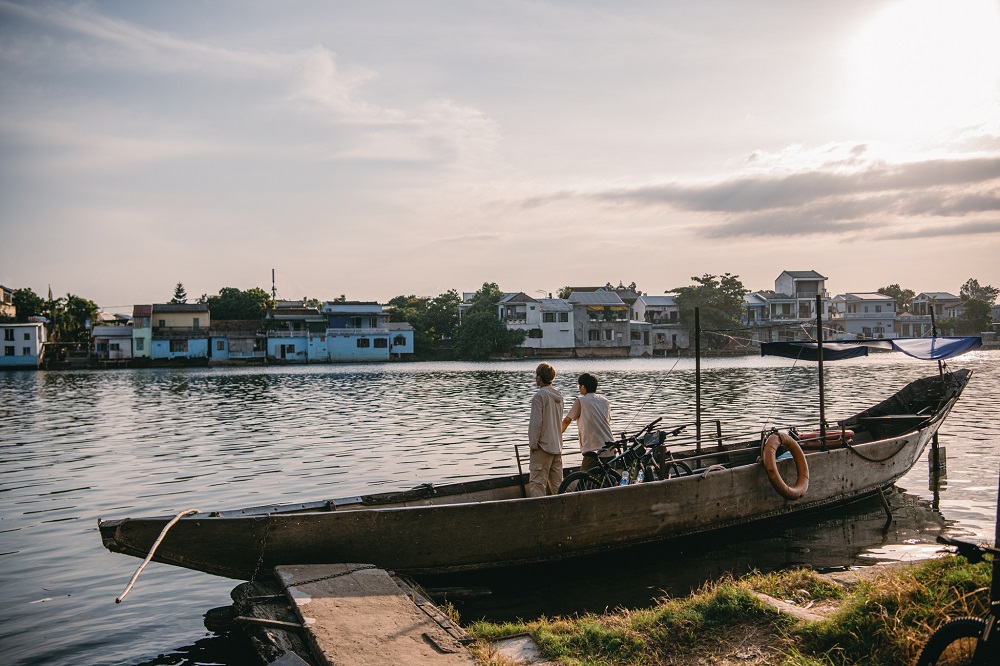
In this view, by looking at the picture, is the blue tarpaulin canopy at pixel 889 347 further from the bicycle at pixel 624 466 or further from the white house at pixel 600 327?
the white house at pixel 600 327

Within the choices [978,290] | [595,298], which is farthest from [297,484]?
[978,290]

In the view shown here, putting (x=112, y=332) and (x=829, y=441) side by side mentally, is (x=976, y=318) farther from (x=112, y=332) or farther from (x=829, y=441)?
(x=112, y=332)

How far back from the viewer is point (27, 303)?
79375 millimetres

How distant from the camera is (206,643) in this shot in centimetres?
746

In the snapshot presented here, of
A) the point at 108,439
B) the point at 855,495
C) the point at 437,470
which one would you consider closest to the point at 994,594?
the point at 855,495

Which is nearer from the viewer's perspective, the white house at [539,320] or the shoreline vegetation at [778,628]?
the shoreline vegetation at [778,628]

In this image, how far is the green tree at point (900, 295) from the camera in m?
108

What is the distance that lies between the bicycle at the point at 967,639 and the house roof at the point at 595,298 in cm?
7725

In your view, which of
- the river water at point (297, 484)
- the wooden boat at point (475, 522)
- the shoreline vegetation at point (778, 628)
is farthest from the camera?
the river water at point (297, 484)

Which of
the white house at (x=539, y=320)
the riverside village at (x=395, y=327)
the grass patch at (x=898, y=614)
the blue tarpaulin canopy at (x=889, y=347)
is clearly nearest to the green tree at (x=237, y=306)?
the riverside village at (x=395, y=327)

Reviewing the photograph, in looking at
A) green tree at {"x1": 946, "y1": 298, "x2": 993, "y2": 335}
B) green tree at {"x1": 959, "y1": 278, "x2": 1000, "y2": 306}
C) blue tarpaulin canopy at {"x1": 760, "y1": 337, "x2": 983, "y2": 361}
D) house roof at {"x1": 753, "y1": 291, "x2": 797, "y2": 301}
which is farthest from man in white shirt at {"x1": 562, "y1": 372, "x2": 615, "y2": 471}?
green tree at {"x1": 959, "y1": 278, "x2": 1000, "y2": 306}

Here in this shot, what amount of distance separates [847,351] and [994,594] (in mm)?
11953

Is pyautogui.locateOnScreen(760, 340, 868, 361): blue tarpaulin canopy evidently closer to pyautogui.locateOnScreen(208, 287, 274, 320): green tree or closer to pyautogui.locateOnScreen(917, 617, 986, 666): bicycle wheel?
pyautogui.locateOnScreen(917, 617, 986, 666): bicycle wheel

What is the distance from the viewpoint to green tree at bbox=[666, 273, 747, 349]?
7919 cm
